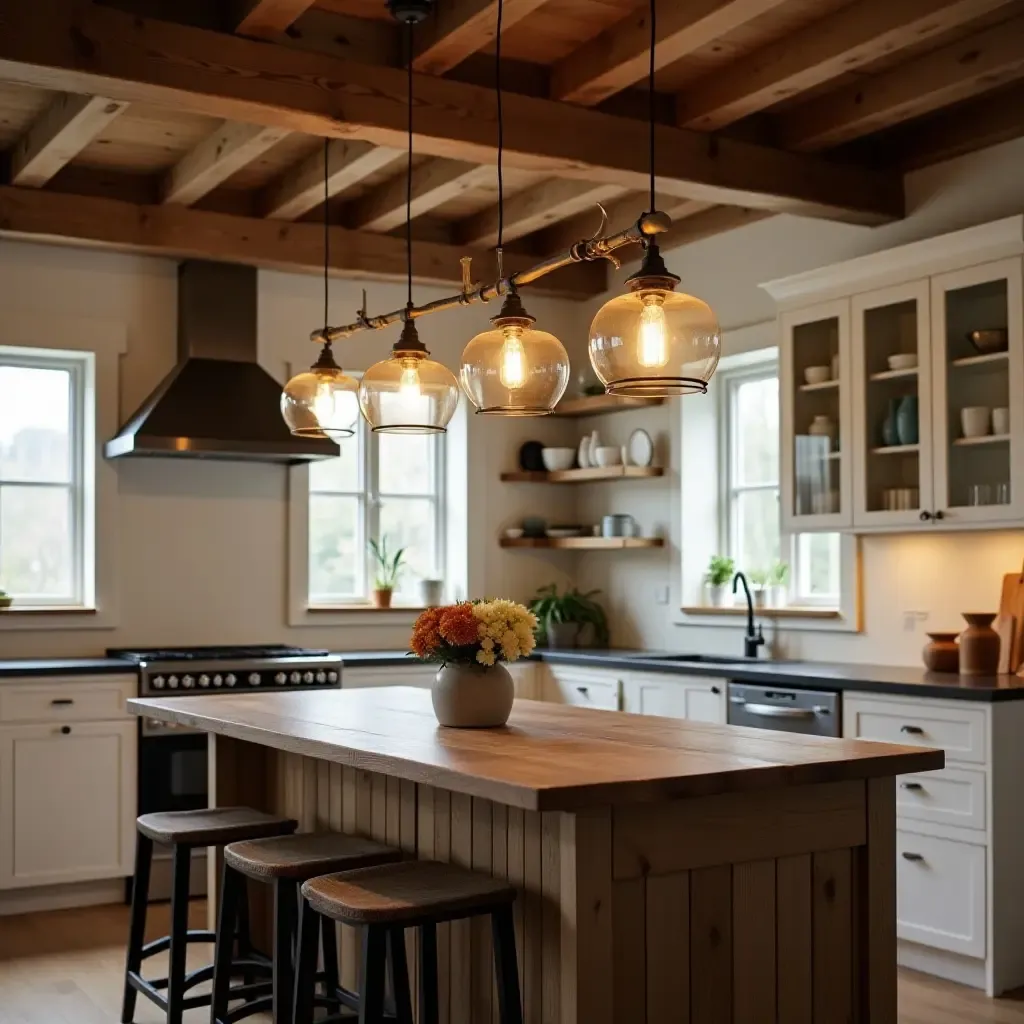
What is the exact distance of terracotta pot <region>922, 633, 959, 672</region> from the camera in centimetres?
495

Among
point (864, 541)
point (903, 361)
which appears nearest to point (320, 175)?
point (903, 361)

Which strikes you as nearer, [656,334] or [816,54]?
[656,334]

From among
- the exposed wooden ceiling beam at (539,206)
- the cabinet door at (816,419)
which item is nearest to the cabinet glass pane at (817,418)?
the cabinet door at (816,419)

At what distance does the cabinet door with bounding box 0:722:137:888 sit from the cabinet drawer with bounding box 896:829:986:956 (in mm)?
3008

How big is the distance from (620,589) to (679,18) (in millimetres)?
3541

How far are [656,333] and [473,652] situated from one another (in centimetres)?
109

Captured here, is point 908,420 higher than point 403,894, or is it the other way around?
point 908,420

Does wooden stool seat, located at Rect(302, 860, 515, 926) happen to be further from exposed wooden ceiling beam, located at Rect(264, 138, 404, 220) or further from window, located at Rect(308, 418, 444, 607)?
window, located at Rect(308, 418, 444, 607)

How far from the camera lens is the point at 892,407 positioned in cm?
504

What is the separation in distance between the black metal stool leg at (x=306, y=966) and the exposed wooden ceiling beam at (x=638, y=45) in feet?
8.53

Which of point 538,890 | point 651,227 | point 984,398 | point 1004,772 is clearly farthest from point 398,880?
point 984,398

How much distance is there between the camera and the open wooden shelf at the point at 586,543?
655cm

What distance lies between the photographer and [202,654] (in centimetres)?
579

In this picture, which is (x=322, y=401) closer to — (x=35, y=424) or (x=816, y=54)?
(x=816, y=54)
